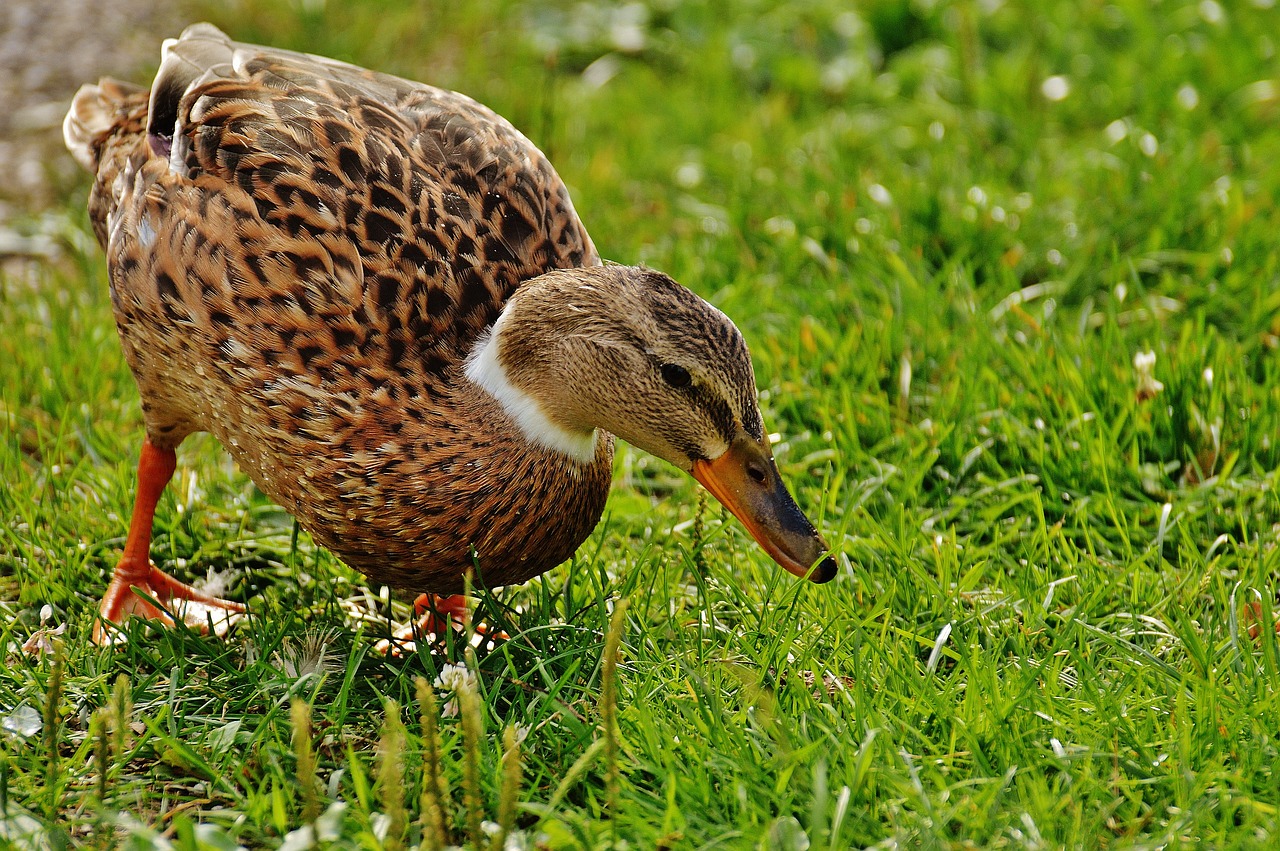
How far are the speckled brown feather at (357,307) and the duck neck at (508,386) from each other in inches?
1.2

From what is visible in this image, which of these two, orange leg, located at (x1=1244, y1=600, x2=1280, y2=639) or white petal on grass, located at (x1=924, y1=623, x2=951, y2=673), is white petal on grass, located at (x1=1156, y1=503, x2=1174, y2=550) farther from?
white petal on grass, located at (x1=924, y1=623, x2=951, y2=673)

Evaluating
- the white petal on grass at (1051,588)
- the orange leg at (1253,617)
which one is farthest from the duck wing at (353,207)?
the orange leg at (1253,617)

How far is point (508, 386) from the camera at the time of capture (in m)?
3.21

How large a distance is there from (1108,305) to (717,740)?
2.32 meters

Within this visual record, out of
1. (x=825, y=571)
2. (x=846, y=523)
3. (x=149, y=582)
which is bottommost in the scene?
(x=149, y=582)

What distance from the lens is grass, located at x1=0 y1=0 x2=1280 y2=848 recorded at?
2.77 metres

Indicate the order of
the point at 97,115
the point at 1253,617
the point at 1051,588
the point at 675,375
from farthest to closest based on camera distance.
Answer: the point at 97,115 < the point at 1051,588 < the point at 1253,617 < the point at 675,375

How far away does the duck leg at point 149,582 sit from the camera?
361 cm

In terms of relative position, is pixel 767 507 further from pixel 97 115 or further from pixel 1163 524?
pixel 97 115

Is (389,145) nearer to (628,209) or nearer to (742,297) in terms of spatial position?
(742,297)

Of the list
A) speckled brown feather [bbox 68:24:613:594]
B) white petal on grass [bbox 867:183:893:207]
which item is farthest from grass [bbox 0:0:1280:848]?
speckled brown feather [bbox 68:24:613:594]

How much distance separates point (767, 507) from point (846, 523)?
1.96ft

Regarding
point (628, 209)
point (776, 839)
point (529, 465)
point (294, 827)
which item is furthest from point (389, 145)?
point (628, 209)

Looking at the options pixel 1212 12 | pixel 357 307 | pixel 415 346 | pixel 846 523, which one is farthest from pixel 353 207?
pixel 1212 12
